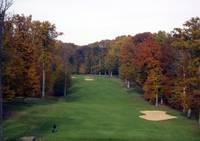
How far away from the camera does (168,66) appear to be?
216ft

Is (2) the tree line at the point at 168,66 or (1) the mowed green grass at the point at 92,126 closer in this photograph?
(1) the mowed green grass at the point at 92,126

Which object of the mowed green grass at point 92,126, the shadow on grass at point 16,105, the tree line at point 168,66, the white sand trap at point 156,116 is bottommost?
the white sand trap at point 156,116

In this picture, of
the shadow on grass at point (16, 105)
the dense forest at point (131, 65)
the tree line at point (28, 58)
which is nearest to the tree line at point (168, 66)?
the dense forest at point (131, 65)

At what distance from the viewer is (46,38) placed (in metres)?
65.9

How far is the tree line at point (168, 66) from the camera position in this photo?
47156mm

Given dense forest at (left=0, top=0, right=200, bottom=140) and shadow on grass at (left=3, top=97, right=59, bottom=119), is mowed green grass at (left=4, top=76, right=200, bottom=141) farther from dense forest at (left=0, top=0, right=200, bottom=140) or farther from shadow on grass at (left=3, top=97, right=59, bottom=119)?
dense forest at (left=0, top=0, right=200, bottom=140)

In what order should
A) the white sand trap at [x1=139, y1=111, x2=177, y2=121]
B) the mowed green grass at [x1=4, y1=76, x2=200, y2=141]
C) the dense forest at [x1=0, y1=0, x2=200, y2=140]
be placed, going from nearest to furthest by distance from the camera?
the mowed green grass at [x1=4, y1=76, x2=200, y2=141] < the dense forest at [x1=0, y1=0, x2=200, y2=140] < the white sand trap at [x1=139, y1=111, x2=177, y2=121]

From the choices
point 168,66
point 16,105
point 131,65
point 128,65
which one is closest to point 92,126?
point 16,105

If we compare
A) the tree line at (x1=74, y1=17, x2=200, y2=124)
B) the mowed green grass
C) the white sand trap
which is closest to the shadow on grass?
the mowed green grass

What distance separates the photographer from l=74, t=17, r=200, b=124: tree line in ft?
155

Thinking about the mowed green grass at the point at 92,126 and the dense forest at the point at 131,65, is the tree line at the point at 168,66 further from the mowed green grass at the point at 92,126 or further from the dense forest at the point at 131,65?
the mowed green grass at the point at 92,126

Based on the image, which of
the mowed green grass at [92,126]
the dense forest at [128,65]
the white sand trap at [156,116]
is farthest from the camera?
the white sand trap at [156,116]

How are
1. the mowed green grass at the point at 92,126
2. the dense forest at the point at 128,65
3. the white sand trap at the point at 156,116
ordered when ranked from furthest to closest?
the white sand trap at the point at 156,116, the dense forest at the point at 128,65, the mowed green grass at the point at 92,126

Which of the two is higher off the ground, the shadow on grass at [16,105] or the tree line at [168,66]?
the tree line at [168,66]
